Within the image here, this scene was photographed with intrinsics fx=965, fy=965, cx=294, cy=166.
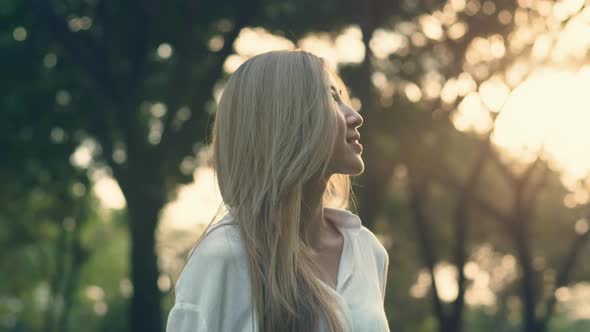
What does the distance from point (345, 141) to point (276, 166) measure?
31 cm

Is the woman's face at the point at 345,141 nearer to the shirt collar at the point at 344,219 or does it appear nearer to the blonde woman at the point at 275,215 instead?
the blonde woman at the point at 275,215

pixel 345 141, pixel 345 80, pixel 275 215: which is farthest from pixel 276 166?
pixel 345 80

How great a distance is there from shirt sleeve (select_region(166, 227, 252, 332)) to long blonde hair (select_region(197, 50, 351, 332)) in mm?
47

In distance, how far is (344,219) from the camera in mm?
3561

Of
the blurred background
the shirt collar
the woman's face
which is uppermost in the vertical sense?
the blurred background

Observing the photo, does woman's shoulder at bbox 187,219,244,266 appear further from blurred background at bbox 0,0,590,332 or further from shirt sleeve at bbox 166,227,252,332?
blurred background at bbox 0,0,590,332

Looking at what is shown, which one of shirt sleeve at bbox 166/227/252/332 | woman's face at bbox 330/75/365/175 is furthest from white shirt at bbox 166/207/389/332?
woman's face at bbox 330/75/365/175

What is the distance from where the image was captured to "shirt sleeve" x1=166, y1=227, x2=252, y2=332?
9.62ft

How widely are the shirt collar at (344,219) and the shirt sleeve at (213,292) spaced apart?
650 millimetres

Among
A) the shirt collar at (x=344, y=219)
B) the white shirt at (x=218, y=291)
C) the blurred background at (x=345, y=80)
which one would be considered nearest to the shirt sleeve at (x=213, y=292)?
the white shirt at (x=218, y=291)

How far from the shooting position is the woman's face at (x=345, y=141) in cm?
326

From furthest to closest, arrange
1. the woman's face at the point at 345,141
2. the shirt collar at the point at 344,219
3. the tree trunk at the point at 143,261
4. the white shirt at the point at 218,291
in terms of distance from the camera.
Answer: the tree trunk at the point at 143,261 → the shirt collar at the point at 344,219 → the woman's face at the point at 345,141 → the white shirt at the point at 218,291

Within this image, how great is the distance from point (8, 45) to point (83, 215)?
1358 cm

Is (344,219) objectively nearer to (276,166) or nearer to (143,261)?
(276,166)
